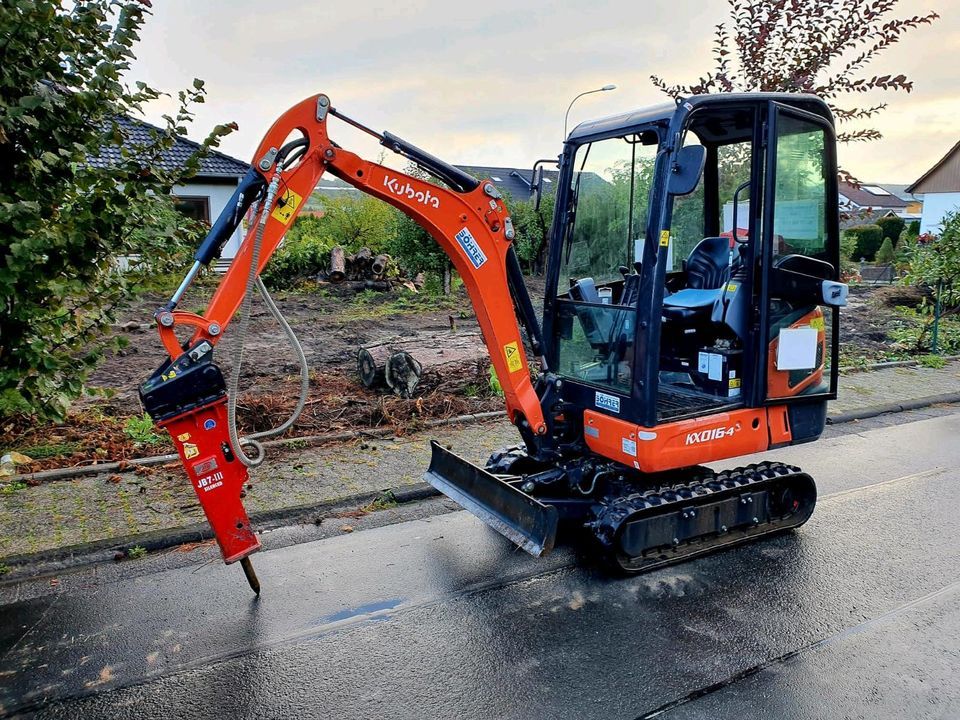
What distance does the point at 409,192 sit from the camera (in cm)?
453

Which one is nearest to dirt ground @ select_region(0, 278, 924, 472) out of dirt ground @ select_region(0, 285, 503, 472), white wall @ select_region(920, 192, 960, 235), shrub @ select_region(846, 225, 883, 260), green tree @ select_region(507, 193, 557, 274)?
dirt ground @ select_region(0, 285, 503, 472)

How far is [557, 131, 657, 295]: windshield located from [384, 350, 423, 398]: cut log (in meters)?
3.49

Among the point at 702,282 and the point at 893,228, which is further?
the point at 893,228

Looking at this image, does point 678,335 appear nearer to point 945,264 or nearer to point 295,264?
point 945,264

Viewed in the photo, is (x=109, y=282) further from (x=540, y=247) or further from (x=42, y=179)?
(x=540, y=247)

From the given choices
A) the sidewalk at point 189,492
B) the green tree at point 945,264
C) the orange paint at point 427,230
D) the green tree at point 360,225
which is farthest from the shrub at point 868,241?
the orange paint at point 427,230

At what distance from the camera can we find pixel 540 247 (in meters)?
19.6

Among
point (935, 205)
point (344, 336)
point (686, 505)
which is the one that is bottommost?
point (686, 505)

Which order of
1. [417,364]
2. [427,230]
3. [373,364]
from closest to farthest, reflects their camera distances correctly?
[427,230], [417,364], [373,364]

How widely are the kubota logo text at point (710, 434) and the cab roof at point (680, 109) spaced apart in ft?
6.55

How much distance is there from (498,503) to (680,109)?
274 centimetres

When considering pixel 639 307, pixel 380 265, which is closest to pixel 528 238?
pixel 380 265

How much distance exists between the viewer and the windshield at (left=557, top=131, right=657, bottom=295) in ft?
16.4

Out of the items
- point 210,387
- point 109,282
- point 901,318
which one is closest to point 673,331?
point 210,387
